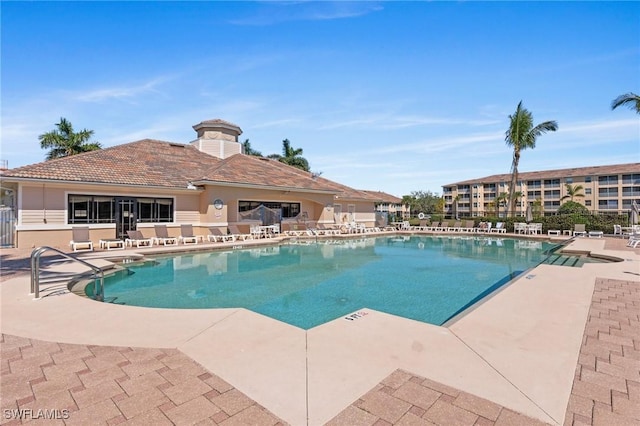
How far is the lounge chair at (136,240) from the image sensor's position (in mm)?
14010

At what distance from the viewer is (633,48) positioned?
11.4 meters

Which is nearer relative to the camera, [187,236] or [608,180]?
[187,236]

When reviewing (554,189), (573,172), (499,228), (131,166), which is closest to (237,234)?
(131,166)

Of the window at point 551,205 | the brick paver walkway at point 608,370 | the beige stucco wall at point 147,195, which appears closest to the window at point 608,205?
the window at point 551,205

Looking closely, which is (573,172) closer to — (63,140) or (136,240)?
(136,240)

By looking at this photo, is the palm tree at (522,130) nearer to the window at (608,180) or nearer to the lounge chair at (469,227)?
the lounge chair at (469,227)

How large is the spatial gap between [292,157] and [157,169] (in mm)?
21436

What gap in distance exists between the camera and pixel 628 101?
1383cm

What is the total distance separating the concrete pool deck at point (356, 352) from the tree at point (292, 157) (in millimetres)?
32794

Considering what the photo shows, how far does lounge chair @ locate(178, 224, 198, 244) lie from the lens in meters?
15.7

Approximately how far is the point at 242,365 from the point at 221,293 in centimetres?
473

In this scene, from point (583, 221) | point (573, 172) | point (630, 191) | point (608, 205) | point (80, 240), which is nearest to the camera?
point (80, 240)

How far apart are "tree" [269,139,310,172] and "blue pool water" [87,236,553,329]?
939 inches

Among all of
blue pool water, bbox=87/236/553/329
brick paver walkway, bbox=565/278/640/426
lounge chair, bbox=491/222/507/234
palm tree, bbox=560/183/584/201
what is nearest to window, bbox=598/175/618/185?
palm tree, bbox=560/183/584/201
